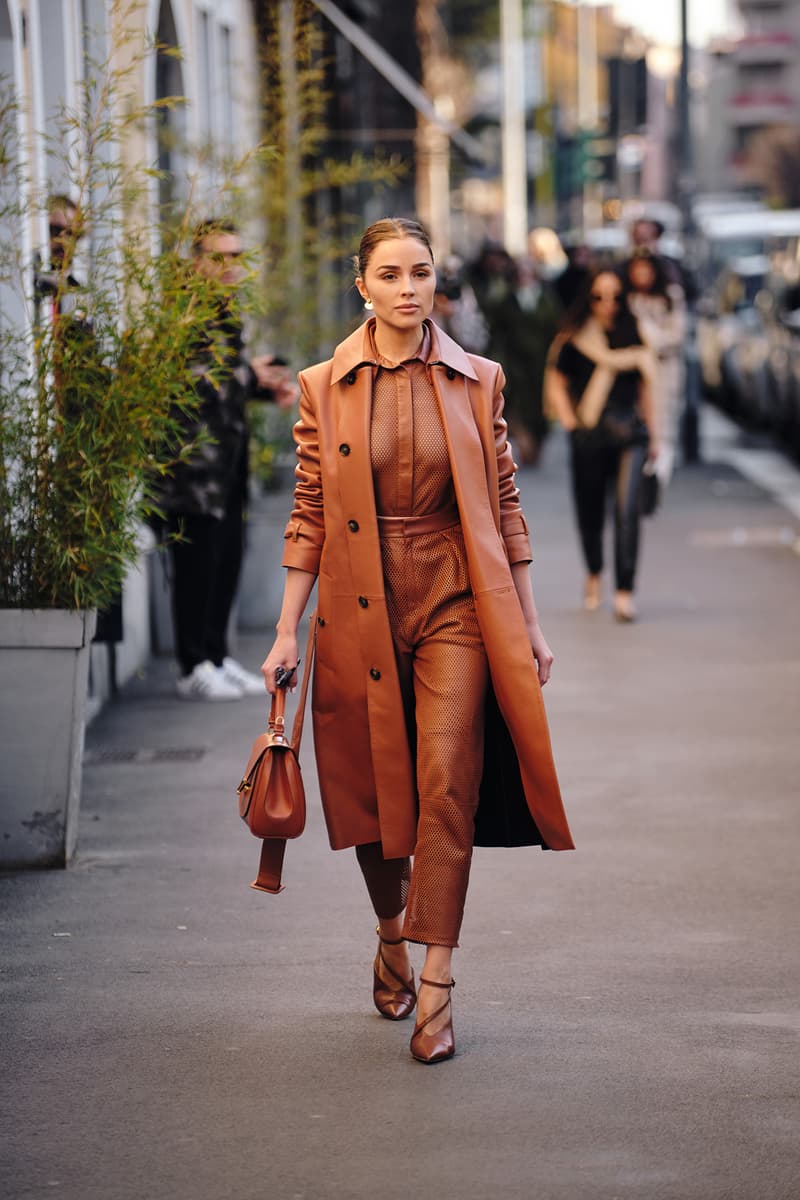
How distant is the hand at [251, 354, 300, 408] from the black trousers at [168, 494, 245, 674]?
49 cm

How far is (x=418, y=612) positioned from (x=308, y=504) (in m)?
0.36

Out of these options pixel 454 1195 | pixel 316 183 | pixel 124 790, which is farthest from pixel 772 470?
pixel 454 1195

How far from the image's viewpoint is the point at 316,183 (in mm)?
14320

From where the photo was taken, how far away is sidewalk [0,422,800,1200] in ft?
15.4

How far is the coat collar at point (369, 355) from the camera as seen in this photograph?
213 inches

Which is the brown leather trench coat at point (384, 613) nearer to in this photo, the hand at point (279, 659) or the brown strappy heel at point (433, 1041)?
the hand at point (279, 659)

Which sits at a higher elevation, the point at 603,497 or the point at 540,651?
the point at 540,651

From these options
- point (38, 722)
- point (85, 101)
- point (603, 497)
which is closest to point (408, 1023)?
point (38, 722)

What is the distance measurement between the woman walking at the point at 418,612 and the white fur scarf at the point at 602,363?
7253mm

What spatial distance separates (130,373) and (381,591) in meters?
2.34

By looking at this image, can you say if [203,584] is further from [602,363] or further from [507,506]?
[507,506]

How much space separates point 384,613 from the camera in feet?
17.7

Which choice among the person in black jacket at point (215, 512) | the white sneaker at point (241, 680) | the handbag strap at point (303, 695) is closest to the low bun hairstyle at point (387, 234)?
the handbag strap at point (303, 695)

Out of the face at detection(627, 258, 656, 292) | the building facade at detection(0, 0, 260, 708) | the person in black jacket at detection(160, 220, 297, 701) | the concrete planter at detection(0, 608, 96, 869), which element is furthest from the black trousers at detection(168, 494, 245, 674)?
the face at detection(627, 258, 656, 292)
